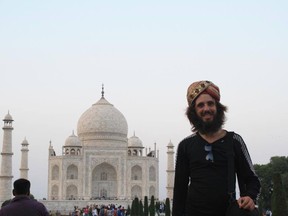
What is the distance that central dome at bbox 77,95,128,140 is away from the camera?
41.8 metres

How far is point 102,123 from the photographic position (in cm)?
4188

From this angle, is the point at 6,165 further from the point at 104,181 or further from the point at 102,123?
the point at 102,123

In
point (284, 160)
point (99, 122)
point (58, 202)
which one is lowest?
point (58, 202)

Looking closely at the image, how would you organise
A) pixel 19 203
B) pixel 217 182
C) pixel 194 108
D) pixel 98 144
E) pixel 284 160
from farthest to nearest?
pixel 98 144, pixel 284 160, pixel 19 203, pixel 194 108, pixel 217 182

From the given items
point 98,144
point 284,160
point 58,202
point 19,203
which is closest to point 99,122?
point 98,144

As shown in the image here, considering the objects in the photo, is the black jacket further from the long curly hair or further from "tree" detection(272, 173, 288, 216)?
"tree" detection(272, 173, 288, 216)

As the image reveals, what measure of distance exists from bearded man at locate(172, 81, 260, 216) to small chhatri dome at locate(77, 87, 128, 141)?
128 ft

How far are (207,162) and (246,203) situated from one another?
0.29 m

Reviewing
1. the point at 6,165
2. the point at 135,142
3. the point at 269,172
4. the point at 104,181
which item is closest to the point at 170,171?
the point at 135,142

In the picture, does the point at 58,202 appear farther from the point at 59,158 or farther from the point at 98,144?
the point at 98,144

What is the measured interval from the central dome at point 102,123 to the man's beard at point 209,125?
38.9 meters

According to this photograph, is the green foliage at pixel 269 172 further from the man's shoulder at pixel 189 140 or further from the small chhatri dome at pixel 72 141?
the man's shoulder at pixel 189 140

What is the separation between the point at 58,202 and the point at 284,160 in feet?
46.7

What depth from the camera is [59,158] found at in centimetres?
3931
